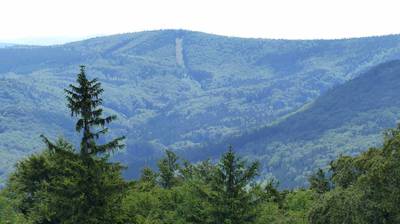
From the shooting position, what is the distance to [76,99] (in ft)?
116

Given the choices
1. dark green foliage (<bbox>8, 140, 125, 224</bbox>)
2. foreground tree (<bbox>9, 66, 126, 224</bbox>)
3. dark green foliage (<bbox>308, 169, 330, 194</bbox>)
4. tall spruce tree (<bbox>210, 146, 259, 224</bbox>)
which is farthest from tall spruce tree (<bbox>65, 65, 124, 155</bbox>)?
dark green foliage (<bbox>308, 169, 330, 194</bbox>)

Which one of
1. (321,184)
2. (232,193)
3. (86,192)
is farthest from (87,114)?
(321,184)

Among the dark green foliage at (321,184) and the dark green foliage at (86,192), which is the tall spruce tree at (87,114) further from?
the dark green foliage at (321,184)

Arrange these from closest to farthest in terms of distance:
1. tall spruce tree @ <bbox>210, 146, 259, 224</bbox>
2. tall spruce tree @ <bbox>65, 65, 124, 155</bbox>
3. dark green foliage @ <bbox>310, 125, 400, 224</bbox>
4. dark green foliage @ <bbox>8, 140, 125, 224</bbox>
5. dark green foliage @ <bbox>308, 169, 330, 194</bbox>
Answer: dark green foliage @ <bbox>8, 140, 125, 224</bbox>, tall spruce tree @ <bbox>65, 65, 124, 155</bbox>, dark green foliage @ <bbox>310, 125, 400, 224</bbox>, tall spruce tree @ <bbox>210, 146, 259, 224</bbox>, dark green foliage @ <bbox>308, 169, 330, 194</bbox>

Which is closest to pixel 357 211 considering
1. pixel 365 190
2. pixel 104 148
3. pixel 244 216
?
pixel 365 190

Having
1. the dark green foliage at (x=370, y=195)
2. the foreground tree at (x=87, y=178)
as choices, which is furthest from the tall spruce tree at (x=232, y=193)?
the foreground tree at (x=87, y=178)

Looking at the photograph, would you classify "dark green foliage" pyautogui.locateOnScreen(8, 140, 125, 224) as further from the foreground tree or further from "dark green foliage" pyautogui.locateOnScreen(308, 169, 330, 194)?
"dark green foliage" pyautogui.locateOnScreen(308, 169, 330, 194)

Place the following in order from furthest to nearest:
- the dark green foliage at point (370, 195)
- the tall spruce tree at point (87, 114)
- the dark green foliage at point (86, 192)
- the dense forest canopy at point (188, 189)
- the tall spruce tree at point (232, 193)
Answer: the tall spruce tree at point (232, 193)
the dark green foliage at point (370, 195)
the dense forest canopy at point (188, 189)
the tall spruce tree at point (87, 114)
the dark green foliage at point (86, 192)

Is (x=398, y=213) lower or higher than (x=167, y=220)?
higher

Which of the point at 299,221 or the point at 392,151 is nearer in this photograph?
the point at 392,151

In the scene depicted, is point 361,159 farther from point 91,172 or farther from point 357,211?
point 91,172

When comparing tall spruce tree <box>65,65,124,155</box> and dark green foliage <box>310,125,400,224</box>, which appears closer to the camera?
tall spruce tree <box>65,65,124,155</box>

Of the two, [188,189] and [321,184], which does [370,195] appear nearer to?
[188,189]

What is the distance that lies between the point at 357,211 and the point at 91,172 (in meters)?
19.9
